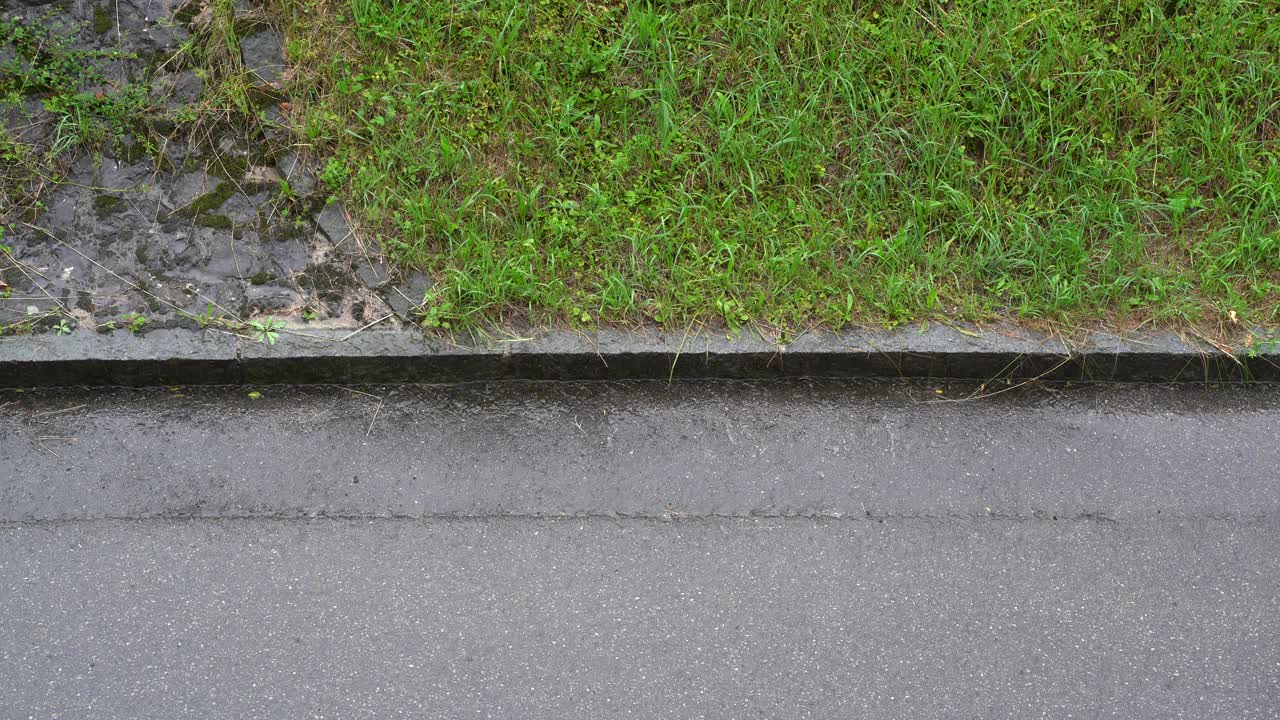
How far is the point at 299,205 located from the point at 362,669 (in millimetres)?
2123

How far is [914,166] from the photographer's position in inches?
171

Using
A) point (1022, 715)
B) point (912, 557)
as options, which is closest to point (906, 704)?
point (1022, 715)

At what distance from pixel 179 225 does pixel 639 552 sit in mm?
2374

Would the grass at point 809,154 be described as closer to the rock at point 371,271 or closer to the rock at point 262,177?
the rock at point 371,271

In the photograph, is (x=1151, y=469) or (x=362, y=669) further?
(x=1151, y=469)

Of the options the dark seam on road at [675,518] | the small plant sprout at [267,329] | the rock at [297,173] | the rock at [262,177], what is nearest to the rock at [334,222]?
the rock at [297,173]

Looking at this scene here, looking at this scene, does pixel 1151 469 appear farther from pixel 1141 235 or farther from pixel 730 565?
pixel 730 565

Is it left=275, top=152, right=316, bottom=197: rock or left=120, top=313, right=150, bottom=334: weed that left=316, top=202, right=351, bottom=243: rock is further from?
left=120, top=313, right=150, bottom=334: weed

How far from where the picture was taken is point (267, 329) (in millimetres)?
3625

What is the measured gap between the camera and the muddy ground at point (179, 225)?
3.72m

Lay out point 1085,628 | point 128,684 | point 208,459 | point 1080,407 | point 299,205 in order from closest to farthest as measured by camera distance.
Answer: point 128,684
point 1085,628
point 208,459
point 1080,407
point 299,205

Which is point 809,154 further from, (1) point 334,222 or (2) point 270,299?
(2) point 270,299

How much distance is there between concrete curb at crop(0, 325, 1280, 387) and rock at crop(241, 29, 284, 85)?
145 cm

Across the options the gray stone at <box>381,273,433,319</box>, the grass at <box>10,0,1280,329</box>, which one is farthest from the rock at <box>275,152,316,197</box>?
the gray stone at <box>381,273,433,319</box>
